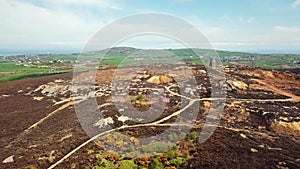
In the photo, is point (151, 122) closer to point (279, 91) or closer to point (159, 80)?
point (159, 80)

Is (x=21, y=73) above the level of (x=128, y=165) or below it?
below

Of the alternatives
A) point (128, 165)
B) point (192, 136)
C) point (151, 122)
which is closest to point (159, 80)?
point (151, 122)

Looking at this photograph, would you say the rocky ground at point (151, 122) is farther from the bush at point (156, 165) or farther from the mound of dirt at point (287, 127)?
the bush at point (156, 165)

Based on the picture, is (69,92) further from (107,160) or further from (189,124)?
(107,160)

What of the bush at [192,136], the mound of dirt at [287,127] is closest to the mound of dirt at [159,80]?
the mound of dirt at [287,127]

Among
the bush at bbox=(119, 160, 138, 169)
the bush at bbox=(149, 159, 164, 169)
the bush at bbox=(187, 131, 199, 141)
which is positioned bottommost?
the bush at bbox=(119, 160, 138, 169)

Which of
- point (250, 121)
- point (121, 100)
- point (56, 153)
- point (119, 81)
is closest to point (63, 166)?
point (56, 153)

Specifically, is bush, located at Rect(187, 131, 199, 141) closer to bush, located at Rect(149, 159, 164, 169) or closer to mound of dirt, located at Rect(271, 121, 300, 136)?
bush, located at Rect(149, 159, 164, 169)

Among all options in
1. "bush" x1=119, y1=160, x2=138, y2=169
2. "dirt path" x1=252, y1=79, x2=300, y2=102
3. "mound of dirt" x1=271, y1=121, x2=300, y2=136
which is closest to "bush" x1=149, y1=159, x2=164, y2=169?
"bush" x1=119, y1=160, x2=138, y2=169

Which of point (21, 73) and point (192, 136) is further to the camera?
point (21, 73)
